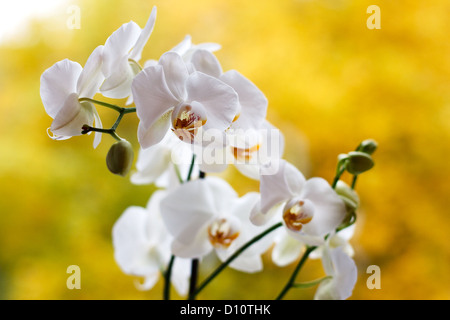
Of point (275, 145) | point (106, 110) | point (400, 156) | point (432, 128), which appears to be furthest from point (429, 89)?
point (275, 145)

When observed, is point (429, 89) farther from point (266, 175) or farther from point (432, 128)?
point (266, 175)

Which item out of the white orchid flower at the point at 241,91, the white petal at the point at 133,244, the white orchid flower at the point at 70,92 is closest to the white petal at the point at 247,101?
the white orchid flower at the point at 241,91

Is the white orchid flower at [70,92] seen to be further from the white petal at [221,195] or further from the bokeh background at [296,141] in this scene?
the bokeh background at [296,141]

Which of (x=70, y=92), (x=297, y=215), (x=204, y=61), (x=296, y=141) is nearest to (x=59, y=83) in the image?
(x=70, y=92)

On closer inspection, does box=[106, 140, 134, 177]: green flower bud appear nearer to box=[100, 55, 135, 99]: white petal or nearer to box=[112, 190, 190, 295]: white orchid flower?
box=[100, 55, 135, 99]: white petal

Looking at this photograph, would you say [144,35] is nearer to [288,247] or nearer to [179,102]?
[179,102]
